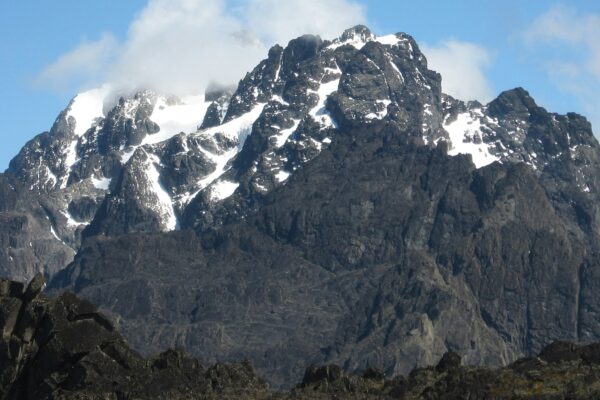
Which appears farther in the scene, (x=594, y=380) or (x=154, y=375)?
(x=154, y=375)

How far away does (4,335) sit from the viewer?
94750mm

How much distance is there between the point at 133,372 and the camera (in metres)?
89.8

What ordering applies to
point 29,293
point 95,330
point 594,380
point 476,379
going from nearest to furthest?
point 594,380 → point 476,379 → point 95,330 → point 29,293

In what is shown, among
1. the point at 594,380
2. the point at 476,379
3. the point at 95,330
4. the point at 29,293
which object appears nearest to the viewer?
the point at 594,380

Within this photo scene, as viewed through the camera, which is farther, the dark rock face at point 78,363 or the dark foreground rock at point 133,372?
the dark rock face at point 78,363

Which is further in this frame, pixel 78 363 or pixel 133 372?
pixel 133 372

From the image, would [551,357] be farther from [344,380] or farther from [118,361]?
[118,361]

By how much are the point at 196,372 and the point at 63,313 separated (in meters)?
6.52

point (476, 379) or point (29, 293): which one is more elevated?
point (29, 293)

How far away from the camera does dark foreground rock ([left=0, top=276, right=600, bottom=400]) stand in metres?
84.7

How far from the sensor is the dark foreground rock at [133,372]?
278ft

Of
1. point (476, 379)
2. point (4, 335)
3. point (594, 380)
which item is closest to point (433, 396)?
point (476, 379)

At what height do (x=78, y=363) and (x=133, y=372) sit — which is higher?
(x=78, y=363)

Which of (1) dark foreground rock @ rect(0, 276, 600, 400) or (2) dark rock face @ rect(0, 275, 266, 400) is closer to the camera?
(1) dark foreground rock @ rect(0, 276, 600, 400)
